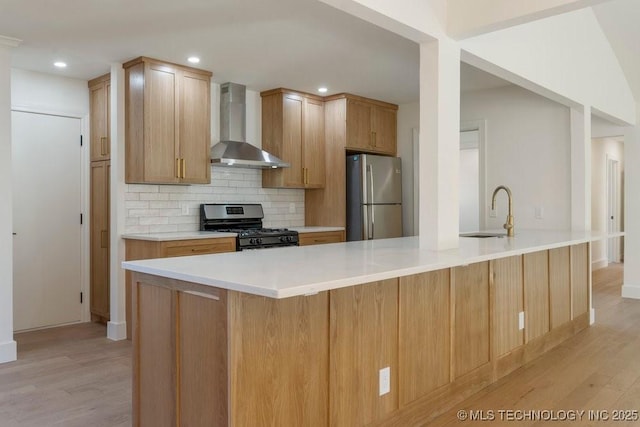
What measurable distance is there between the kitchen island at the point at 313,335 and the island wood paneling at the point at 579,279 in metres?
1.62

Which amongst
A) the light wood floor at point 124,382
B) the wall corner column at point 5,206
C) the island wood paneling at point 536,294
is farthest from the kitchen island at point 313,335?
the wall corner column at point 5,206

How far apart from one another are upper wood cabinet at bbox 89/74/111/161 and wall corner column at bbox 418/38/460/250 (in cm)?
316

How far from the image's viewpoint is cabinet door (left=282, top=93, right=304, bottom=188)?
543cm

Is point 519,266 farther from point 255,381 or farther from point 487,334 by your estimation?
point 255,381

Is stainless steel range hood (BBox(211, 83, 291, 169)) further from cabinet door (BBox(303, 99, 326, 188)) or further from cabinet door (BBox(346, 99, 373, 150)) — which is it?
cabinet door (BBox(346, 99, 373, 150))

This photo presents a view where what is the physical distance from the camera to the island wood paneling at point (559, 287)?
4.03 m

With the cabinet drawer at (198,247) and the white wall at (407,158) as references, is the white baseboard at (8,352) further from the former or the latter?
the white wall at (407,158)

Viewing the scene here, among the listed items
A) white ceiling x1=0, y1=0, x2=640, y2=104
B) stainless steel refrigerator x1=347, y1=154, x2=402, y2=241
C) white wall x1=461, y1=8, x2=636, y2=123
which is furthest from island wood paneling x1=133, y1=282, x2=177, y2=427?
stainless steel refrigerator x1=347, y1=154, x2=402, y2=241

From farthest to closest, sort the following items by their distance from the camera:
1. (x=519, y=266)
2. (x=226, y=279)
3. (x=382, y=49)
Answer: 1. (x=382, y=49)
2. (x=519, y=266)
3. (x=226, y=279)

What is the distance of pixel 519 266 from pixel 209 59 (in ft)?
10.00

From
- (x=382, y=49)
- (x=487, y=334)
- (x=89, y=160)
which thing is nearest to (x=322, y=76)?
(x=382, y=49)

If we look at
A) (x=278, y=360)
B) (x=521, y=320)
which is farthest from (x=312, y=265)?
(x=521, y=320)

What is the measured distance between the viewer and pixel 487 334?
315 cm

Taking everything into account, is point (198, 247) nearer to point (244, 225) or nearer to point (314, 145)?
point (244, 225)
